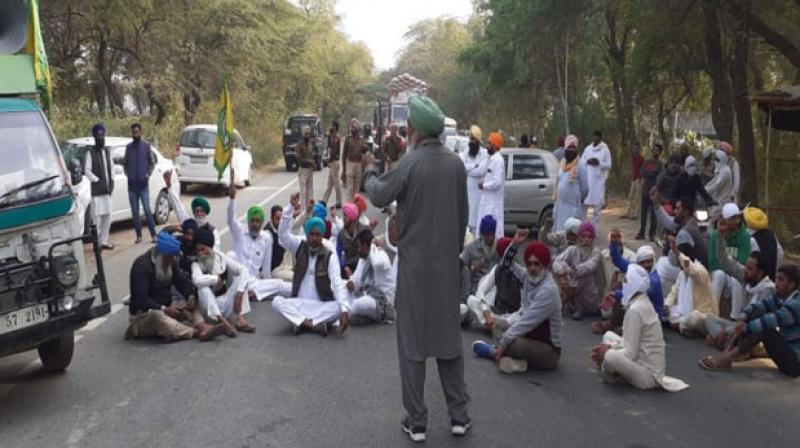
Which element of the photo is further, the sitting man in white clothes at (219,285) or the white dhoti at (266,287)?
the white dhoti at (266,287)

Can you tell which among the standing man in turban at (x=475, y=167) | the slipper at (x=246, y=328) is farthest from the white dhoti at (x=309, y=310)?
the standing man in turban at (x=475, y=167)

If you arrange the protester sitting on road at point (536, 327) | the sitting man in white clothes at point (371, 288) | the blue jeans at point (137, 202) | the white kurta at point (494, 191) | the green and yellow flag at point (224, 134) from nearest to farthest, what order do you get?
the protester sitting on road at point (536, 327)
the sitting man in white clothes at point (371, 288)
the green and yellow flag at point (224, 134)
the white kurta at point (494, 191)
the blue jeans at point (137, 202)

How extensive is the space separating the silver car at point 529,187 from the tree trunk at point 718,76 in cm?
330

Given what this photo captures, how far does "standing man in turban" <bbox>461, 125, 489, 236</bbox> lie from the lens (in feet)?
40.6

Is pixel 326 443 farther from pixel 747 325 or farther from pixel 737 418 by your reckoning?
pixel 747 325

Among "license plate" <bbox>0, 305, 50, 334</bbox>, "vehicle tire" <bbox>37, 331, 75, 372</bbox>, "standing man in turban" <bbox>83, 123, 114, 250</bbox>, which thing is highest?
"standing man in turban" <bbox>83, 123, 114, 250</bbox>

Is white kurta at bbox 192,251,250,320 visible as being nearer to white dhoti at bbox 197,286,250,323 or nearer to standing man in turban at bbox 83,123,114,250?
white dhoti at bbox 197,286,250,323

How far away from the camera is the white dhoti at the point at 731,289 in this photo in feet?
25.1

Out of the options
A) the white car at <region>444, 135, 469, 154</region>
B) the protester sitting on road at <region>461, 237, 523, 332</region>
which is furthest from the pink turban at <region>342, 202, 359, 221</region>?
the white car at <region>444, 135, 469, 154</region>

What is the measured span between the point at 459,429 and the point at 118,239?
10.2 m

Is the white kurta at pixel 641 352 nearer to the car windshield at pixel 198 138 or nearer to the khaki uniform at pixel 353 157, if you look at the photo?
the khaki uniform at pixel 353 157

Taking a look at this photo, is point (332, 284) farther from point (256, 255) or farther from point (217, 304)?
point (256, 255)

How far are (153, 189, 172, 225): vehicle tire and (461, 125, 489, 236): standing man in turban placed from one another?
6224 millimetres

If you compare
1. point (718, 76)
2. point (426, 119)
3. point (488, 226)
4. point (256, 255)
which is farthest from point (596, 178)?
point (426, 119)
